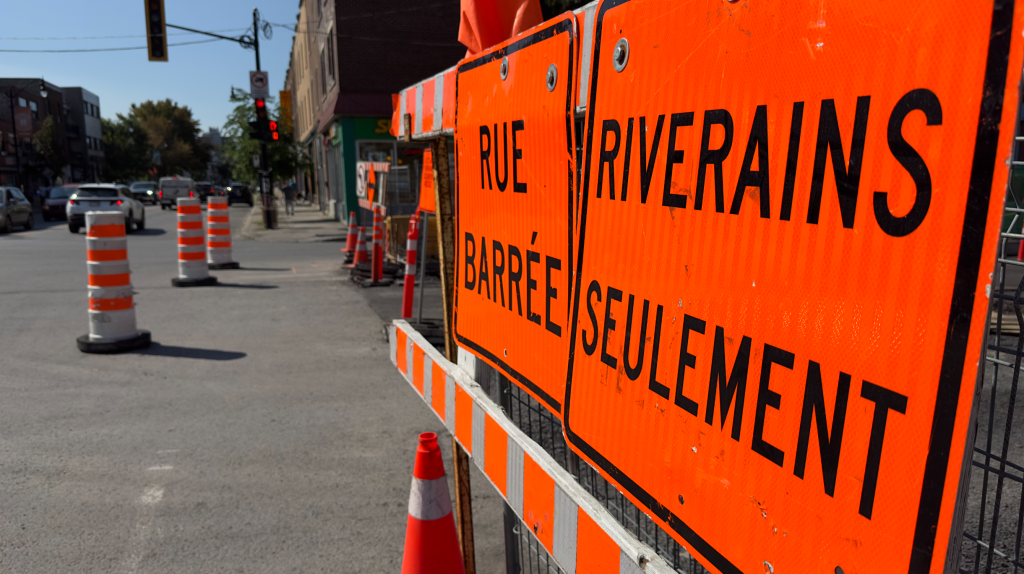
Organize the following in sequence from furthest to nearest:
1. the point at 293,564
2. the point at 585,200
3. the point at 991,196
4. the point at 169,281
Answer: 1. the point at 169,281
2. the point at 293,564
3. the point at 585,200
4. the point at 991,196

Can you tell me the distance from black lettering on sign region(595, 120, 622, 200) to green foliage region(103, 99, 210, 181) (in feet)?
314

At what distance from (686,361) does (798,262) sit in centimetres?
31

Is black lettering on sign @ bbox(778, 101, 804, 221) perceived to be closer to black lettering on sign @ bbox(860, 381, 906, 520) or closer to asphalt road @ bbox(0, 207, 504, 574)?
black lettering on sign @ bbox(860, 381, 906, 520)

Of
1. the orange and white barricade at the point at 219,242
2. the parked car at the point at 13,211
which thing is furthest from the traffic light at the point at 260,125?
the orange and white barricade at the point at 219,242

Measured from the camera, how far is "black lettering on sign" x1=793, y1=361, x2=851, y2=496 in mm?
979

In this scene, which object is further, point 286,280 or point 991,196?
point 286,280

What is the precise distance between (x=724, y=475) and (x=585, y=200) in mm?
687

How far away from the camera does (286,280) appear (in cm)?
1195

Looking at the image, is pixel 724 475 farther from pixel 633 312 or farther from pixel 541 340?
pixel 541 340

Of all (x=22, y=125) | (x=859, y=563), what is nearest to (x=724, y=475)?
(x=859, y=563)

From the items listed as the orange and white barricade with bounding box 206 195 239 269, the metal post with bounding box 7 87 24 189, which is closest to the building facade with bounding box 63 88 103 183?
the metal post with bounding box 7 87 24 189

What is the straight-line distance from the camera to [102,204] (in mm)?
24000

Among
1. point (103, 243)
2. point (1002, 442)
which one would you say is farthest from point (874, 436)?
point (103, 243)

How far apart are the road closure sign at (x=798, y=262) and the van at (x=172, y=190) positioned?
1807 inches
